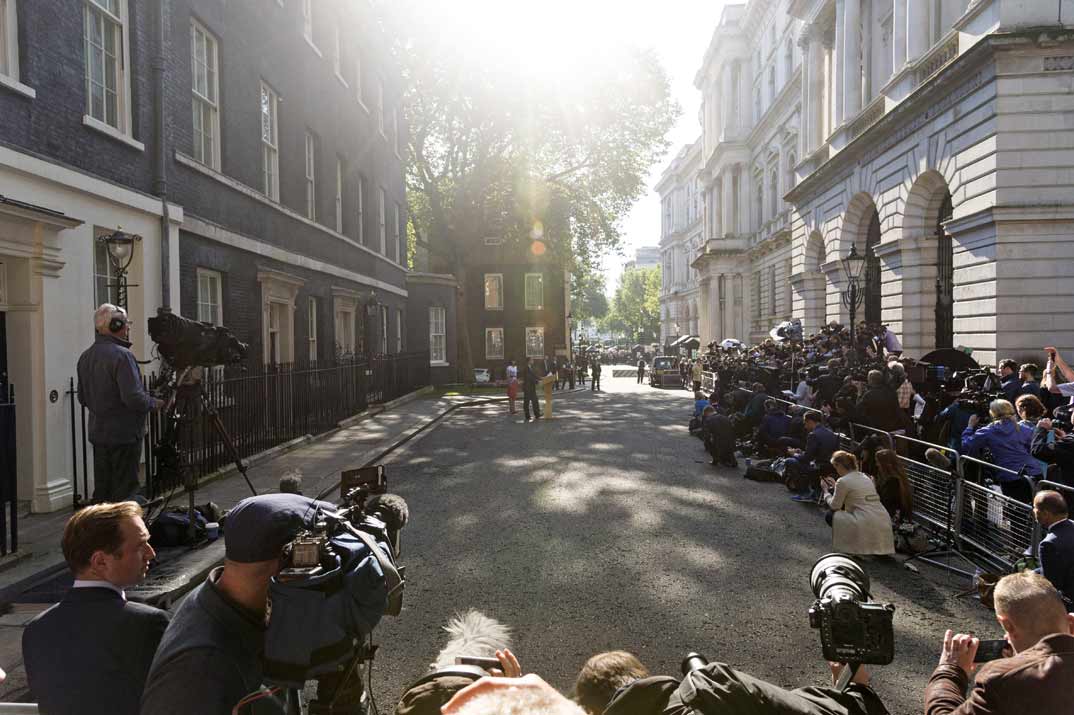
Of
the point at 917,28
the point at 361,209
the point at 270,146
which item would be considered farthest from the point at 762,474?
the point at 361,209

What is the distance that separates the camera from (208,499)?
9.16m

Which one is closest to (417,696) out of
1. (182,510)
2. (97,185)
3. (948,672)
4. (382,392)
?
(948,672)

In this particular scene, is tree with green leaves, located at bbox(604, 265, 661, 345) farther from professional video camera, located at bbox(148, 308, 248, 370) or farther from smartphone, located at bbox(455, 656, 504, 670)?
smartphone, located at bbox(455, 656, 504, 670)

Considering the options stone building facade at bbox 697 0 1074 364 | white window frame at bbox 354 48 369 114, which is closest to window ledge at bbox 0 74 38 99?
white window frame at bbox 354 48 369 114

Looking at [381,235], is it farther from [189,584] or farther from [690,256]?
[690,256]

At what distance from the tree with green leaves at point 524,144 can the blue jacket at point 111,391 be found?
92.1 feet

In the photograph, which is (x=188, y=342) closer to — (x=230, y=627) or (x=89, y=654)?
(x=89, y=654)

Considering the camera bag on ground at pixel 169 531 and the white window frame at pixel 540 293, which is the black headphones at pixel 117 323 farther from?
the white window frame at pixel 540 293

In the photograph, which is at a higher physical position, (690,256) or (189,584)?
(690,256)

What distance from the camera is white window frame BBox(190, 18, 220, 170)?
12.9 metres

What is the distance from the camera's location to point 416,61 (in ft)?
109

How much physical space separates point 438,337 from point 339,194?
50.8 ft

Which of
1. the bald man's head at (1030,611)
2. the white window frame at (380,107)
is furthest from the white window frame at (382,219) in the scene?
the bald man's head at (1030,611)

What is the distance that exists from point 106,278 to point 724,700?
418 inches
